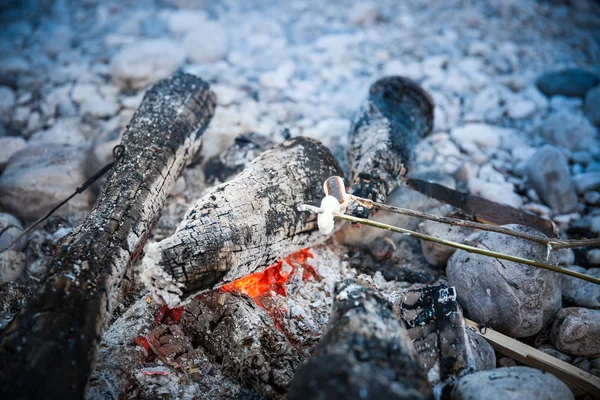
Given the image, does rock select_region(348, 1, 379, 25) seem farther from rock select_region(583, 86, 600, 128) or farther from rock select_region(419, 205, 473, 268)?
rock select_region(419, 205, 473, 268)

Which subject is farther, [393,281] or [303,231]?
[393,281]

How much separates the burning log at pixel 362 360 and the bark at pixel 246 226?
0.61m

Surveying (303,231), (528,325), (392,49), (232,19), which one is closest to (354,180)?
(303,231)

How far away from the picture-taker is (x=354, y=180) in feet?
A: 9.02

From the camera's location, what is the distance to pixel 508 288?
88.0 inches

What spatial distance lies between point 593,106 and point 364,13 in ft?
9.52

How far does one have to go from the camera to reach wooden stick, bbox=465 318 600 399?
2.03 meters

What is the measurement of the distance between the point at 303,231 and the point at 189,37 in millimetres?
3303

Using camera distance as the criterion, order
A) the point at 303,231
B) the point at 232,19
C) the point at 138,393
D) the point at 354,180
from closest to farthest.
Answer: the point at 138,393 → the point at 303,231 → the point at 354,180 → the point at 232,19

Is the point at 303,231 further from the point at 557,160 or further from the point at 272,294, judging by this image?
the point at 557,160

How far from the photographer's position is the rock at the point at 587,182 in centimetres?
338

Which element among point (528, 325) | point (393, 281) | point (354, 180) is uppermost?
point (354, 180)

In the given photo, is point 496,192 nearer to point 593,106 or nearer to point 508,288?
point 508,288

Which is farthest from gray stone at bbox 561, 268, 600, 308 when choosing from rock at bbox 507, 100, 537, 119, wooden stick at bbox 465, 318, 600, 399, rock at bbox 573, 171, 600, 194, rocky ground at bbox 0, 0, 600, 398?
rock at bbox 507, 100, 537, 119
